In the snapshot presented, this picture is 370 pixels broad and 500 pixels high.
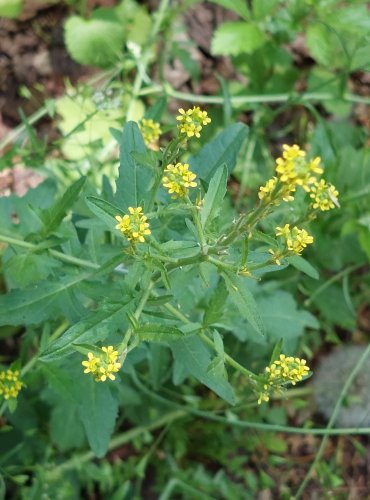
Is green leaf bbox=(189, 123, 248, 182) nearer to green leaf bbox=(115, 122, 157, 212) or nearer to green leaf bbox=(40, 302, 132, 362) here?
green leaf bbox=(115, 122, 157, 212)

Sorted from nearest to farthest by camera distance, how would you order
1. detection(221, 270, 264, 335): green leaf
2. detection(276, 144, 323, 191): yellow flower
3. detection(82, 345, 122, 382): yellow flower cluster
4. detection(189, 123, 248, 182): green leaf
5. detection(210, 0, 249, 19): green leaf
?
detection(276, 144, 323, 191): yellow flower, detection(82, 345, 122, 382): yellow flower cluster, detection(221, 270, 264, 335): green leaf, detection(189, 123, 248, 182): green leaf, detection(210, 0, 249, 19): green leaf

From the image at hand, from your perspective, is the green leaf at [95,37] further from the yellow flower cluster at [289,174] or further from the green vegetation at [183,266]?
the yellow flower cluster at [289,174]

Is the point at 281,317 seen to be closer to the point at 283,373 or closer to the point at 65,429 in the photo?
the point at 65,429

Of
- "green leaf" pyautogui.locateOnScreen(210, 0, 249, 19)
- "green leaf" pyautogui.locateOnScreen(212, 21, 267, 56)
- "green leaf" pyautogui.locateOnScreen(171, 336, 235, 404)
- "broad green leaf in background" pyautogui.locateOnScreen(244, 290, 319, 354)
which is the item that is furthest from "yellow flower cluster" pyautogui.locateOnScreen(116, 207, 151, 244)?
"green leaf" pyautogui.locateOnScreen(212, 21, 267, 56)

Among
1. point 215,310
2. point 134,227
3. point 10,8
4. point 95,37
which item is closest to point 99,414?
point 215,310

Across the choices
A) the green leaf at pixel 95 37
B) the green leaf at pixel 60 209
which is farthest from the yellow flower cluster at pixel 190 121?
the green leaf at pixel 95 37

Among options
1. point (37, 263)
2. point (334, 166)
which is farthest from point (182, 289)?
point (334, 166)
